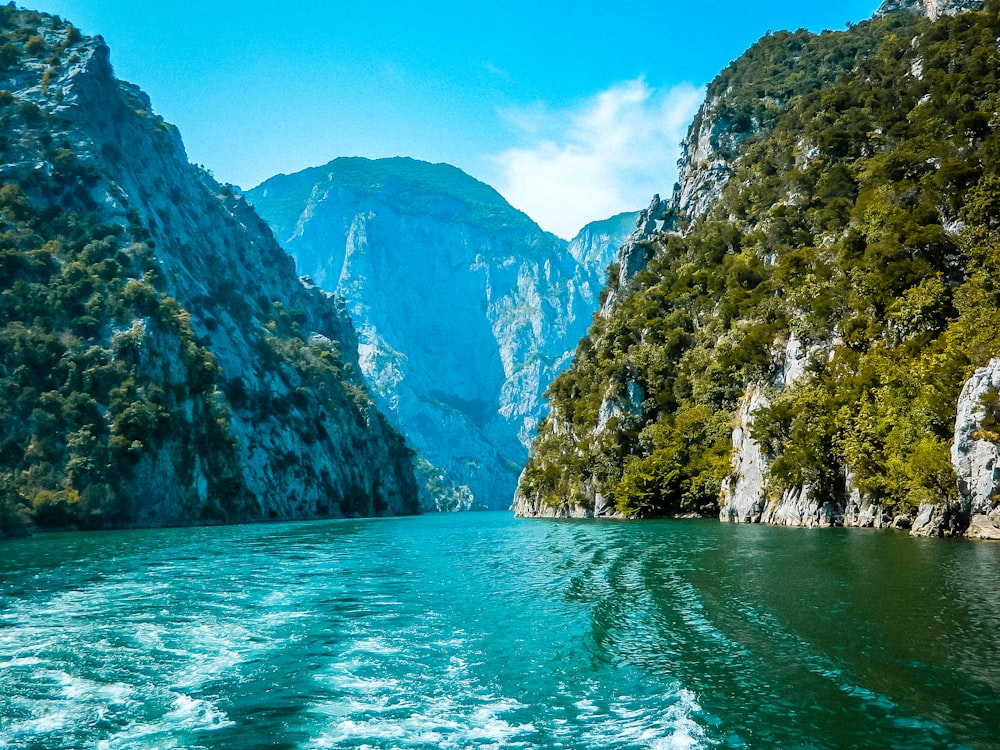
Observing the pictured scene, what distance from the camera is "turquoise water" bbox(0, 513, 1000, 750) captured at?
10.7m

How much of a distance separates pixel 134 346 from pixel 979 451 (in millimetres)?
92169

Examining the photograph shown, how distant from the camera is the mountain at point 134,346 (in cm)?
7938

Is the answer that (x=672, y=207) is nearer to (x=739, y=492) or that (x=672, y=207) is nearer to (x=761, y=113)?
(x=761, y=113)

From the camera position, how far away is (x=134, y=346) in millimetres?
89688

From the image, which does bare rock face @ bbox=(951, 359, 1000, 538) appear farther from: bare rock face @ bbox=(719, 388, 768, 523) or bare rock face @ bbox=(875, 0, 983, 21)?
bare rock face @ bbox=(875, 0, 983, 21)

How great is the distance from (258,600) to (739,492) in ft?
159

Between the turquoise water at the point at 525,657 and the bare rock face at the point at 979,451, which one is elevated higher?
the bare rock face at the point at 979,451

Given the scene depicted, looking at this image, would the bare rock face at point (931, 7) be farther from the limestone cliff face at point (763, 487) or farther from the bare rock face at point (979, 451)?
the bare rock face at point (979, 451)

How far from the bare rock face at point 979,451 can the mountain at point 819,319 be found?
101mm

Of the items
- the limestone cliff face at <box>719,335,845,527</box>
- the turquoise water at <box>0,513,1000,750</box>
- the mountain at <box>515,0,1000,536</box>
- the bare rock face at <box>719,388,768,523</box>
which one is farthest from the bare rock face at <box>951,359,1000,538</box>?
the bare rock face at <box>719,388,768,523</box>

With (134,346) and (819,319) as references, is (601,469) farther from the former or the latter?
(134,346)

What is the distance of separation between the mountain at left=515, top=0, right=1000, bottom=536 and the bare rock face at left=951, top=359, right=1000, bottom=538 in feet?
0.33

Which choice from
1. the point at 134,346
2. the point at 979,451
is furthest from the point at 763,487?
the point at 134,346

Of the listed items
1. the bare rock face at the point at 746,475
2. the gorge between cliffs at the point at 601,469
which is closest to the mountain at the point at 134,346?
the gorge between cliffs at the point at 601,469
